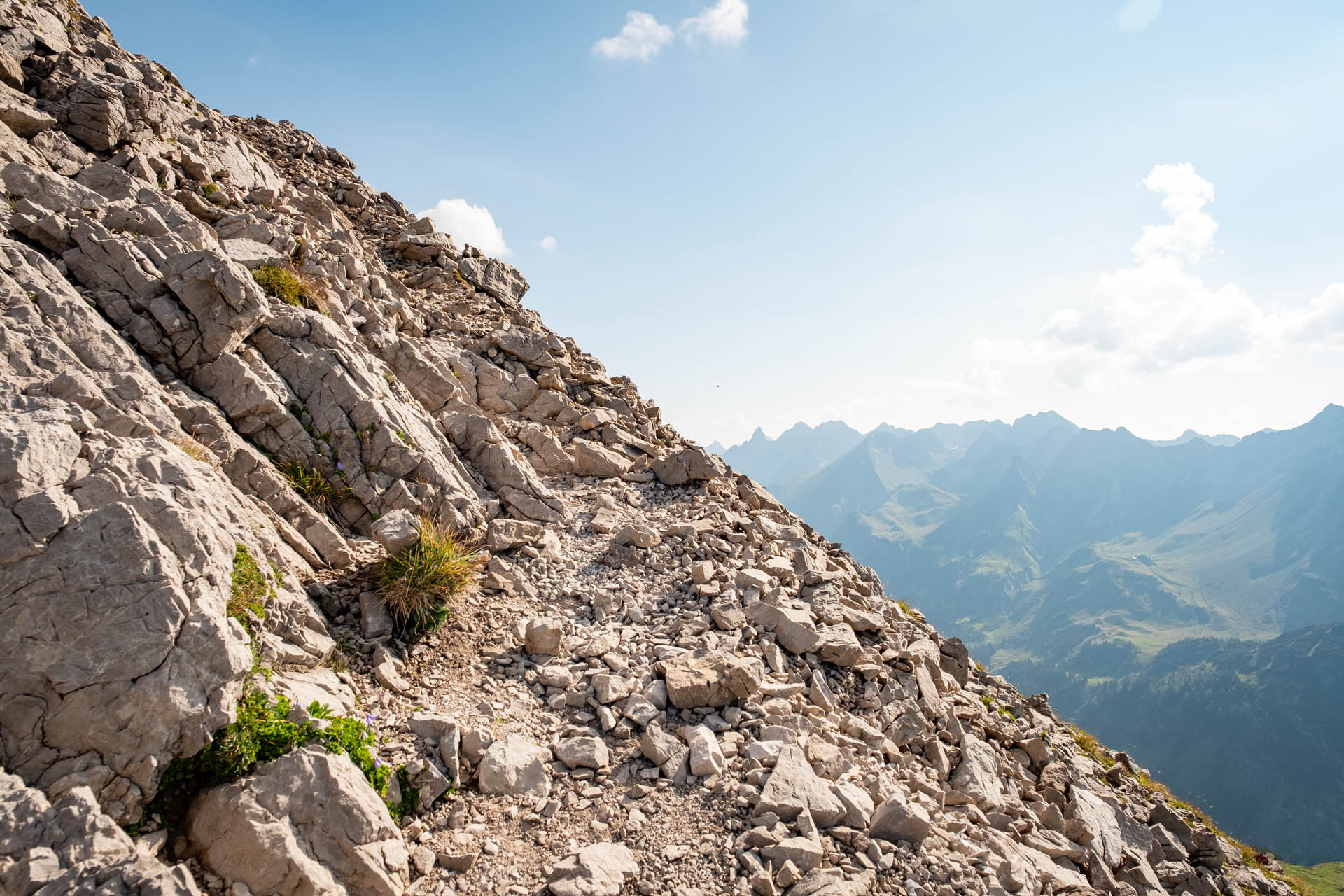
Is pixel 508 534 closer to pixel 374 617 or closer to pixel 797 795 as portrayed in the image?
pixel 374 617

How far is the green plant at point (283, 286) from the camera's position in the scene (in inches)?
698

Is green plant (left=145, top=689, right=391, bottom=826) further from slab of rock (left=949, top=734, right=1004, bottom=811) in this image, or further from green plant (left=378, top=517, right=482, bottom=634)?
slab of rock (left=949, top=734, right=1004, bottom=811)

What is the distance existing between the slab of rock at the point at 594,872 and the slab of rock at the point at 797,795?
2472 mm

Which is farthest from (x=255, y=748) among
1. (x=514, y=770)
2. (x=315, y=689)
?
(x=514, y=770)

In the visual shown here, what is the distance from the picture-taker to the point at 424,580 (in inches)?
506

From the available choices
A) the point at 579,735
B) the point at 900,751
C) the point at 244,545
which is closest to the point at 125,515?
the point at 244,545

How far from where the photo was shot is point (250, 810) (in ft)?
24.2

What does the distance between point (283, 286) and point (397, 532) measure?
985 centimetres

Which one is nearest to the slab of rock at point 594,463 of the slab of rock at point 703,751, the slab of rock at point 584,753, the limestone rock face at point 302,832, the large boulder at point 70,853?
the slab of rock at point 703,751

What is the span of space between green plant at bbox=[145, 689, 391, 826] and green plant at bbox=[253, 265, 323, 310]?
1310 centimetres

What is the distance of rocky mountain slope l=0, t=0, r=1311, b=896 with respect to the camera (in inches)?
297

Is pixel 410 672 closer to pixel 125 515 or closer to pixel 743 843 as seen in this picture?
pixel 125 515

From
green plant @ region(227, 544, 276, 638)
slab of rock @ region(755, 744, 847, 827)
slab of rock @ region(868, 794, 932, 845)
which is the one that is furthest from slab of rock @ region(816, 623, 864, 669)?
green plant @ region(227, 544, 276, 638)

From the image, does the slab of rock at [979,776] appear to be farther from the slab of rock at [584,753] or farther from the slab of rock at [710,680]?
the slab of rock at [584,753]
